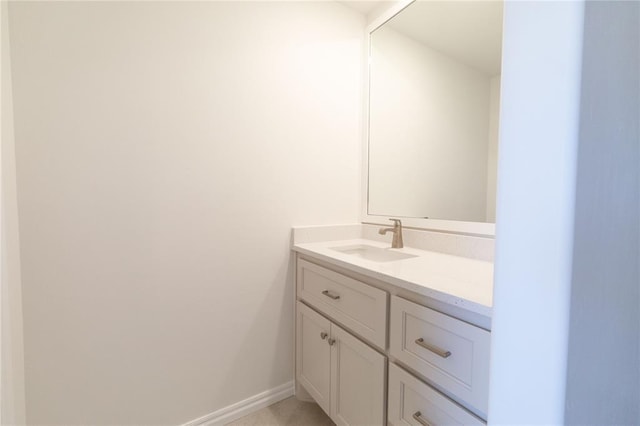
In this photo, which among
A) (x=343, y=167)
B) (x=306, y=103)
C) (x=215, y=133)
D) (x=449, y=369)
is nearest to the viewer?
(x=449, y=369)

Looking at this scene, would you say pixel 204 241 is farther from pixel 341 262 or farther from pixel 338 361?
pixel 338 361

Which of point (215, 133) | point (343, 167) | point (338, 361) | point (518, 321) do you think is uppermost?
point (215, 133)

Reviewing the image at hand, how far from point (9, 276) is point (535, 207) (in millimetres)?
1336

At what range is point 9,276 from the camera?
888 millimetres

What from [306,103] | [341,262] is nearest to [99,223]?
[341,262]

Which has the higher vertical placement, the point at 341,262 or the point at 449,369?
the point at 341,262

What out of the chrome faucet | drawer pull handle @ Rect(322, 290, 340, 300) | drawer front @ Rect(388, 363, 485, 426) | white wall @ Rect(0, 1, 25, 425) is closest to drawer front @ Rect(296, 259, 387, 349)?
drawer pull handle @ Rect(322, 290, 340, 300)

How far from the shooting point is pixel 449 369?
0.80 meters

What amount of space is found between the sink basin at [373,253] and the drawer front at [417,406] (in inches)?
23.2

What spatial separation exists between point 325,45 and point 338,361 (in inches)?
64.4

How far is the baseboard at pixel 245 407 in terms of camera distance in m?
1.37

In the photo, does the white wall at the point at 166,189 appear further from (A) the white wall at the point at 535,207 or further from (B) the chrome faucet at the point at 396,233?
(A) the white wall at the point at 535,207

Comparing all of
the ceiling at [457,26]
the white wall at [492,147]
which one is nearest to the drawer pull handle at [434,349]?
the white wall at [492,147]

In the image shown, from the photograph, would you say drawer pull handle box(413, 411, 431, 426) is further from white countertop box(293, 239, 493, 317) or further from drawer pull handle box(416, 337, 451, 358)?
white countertop box(293, 239, 493, 317)
